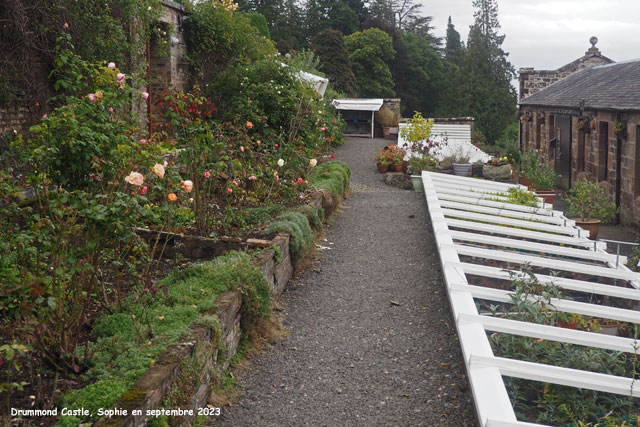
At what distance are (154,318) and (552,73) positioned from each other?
25746 millimetres

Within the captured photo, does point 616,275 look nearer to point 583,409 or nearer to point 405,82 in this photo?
point 583,409

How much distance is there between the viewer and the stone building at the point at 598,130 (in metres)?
12.9

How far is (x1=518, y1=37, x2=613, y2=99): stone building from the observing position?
25.7 meters

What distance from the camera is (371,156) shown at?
67.3ft

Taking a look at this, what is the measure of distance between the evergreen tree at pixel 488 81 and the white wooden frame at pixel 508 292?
26653 millimetres

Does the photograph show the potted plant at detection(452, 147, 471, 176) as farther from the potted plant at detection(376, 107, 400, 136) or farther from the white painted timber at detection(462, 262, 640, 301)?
the white painted timber at detection(462, 262, 640, 301)

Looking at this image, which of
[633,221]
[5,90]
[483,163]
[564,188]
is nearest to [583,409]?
[5,90]

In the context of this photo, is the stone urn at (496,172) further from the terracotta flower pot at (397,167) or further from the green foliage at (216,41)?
the green foliage at (216,41)

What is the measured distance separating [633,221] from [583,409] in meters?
10.3

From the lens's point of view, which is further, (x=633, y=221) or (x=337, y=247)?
(x=633, y=221)

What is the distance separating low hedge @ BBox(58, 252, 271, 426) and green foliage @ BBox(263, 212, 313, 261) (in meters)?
1.12

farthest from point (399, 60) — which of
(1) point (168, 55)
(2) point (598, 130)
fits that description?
(1) point (168, 55)

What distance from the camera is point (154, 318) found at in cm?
423

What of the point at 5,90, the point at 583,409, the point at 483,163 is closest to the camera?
the point at 583,409
